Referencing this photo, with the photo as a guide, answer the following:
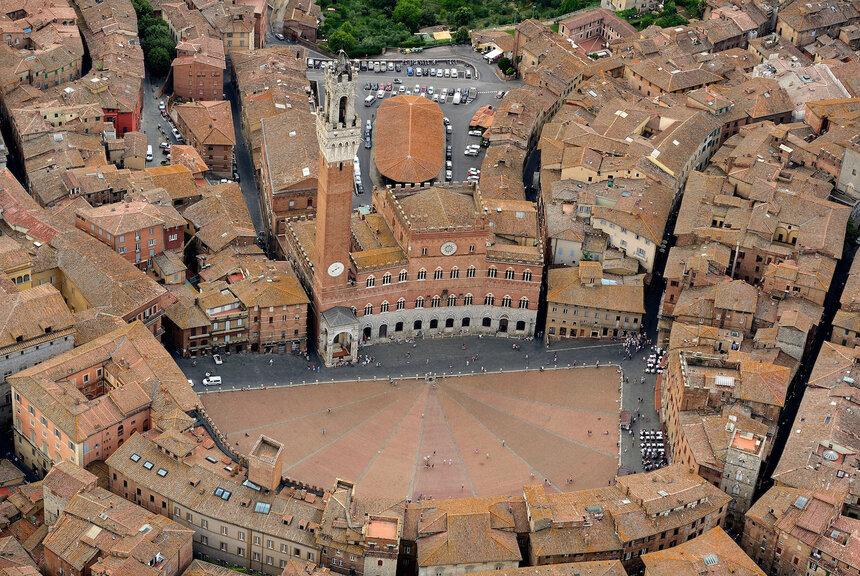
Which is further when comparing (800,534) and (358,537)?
(800,534)

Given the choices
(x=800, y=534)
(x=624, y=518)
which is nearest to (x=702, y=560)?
(x=624, y=518)

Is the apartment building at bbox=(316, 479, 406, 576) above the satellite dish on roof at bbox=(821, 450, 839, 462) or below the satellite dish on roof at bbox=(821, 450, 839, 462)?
below

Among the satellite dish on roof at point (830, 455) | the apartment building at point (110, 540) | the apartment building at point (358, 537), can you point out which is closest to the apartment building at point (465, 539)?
the apartment building at point (358, 537)

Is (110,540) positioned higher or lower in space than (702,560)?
lower

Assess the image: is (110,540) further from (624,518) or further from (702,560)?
(702,560)

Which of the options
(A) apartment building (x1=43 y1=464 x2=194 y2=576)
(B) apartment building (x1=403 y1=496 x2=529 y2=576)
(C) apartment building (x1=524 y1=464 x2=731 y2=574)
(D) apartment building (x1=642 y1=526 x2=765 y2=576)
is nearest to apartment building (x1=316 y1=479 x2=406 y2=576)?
(B) apartment building (x1=403 y1=496 x2=529 y2=576)

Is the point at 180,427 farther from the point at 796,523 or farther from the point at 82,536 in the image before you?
the point at 796,523

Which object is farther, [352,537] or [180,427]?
[180,427]

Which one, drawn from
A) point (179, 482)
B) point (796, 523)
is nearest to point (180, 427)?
point (179, 482)

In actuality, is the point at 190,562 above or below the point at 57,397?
below

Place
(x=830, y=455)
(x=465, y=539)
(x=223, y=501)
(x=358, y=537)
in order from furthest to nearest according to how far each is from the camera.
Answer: (x=830, y=455) → (x=223, y=501) → (x=465, y=539) → (x=358, y=537)

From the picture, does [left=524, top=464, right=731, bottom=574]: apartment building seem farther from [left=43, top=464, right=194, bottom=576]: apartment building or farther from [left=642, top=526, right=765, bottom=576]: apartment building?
[left=43, top=464, right=194, bottom=576]: apartment building
